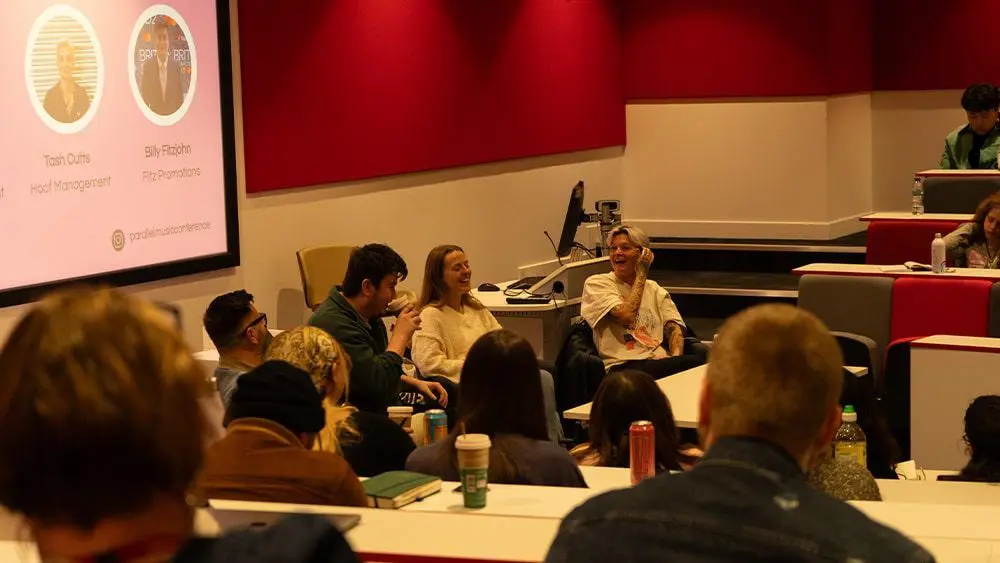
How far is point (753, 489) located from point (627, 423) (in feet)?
8.31

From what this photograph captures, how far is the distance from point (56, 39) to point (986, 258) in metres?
4.83

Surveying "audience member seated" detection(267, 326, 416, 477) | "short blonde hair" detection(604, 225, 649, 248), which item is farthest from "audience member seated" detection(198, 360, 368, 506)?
"short blonde hair" detection(604, 225, 649, 248)

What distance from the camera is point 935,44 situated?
475 inches

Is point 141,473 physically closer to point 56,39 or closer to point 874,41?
point 56,39

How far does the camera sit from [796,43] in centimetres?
1122

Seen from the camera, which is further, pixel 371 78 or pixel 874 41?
pixel 874 41

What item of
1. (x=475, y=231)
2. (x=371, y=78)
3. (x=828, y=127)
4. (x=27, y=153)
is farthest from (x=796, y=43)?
(x=27, y=153)

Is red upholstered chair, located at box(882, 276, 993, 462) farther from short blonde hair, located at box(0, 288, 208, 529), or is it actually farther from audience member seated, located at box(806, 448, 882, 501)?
short blonde hair, located at box(0, 288, 208, 529)

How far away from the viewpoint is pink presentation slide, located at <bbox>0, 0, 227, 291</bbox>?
6.09 m

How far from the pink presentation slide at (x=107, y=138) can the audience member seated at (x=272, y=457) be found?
3.51 m

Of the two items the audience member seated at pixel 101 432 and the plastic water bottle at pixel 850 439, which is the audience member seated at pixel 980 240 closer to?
the plastic water bottle at pixel 850 439

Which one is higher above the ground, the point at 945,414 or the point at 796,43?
the point at 796,43

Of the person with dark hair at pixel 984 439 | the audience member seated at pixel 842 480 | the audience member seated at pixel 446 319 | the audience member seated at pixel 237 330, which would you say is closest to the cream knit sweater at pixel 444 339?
the audience member seated at pixel 446 319

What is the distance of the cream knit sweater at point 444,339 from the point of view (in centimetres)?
616
